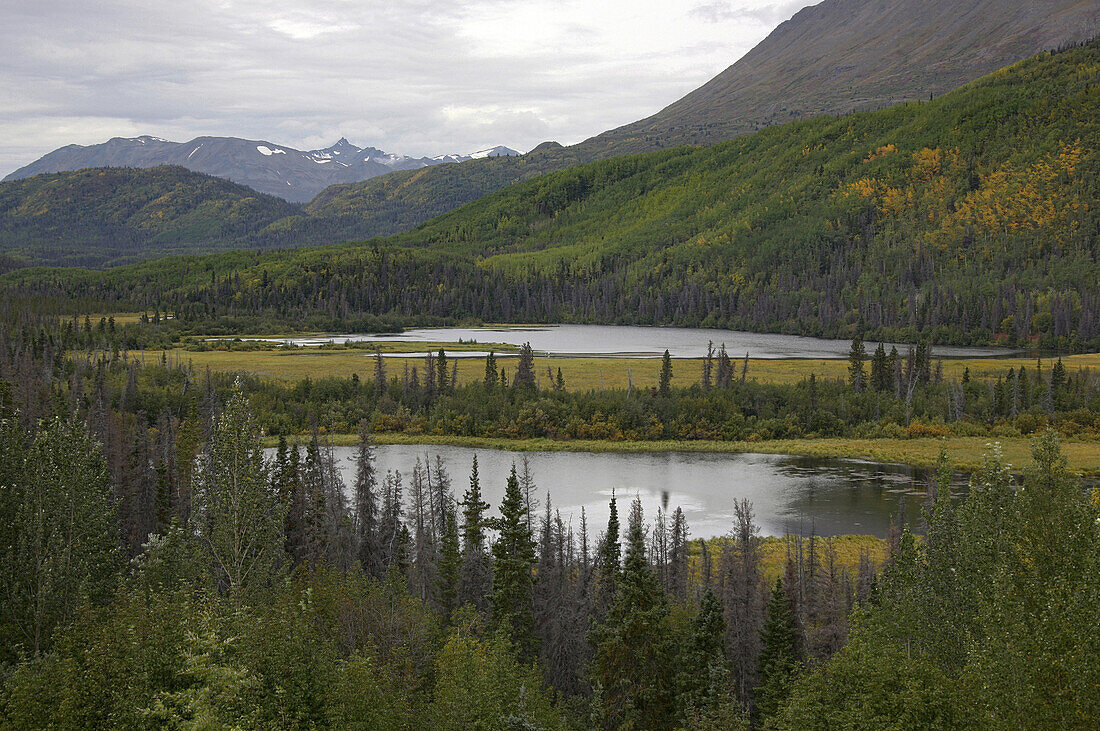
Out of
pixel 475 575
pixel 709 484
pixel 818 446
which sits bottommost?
pixel 709 484

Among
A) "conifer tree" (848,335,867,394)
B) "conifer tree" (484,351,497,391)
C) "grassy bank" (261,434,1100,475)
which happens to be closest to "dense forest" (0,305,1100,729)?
"grassy bank" (261,434,1100,475)

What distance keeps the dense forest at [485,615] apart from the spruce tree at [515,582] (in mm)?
126

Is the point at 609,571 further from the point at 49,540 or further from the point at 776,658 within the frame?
the point at 49,540

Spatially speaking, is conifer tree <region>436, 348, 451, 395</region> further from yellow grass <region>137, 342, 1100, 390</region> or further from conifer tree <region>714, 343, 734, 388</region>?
conifer tree <region>714, 343, 734, 388</region>

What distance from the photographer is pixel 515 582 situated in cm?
3966

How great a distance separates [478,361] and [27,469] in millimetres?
107707

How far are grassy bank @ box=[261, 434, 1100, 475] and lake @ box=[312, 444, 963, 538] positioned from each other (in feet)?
5.96

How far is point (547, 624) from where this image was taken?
4175 cm

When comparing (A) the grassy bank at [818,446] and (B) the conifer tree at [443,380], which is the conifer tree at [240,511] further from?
(B) the conifer tree at [443,380]

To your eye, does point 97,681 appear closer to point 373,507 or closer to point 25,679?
point 25,679

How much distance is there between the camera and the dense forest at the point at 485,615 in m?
22.8

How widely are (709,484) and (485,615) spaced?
122 feet

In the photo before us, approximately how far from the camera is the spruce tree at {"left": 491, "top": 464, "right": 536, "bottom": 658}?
38.7 metres

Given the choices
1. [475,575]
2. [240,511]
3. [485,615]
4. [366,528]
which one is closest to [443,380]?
[366,528]
